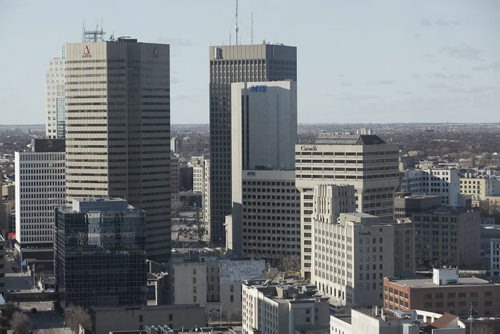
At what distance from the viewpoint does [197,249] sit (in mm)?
121062

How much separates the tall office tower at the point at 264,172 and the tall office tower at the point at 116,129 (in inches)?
310

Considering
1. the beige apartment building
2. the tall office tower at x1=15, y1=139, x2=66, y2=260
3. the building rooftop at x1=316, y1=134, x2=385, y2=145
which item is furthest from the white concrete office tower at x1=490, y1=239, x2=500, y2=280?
the beige apartment building

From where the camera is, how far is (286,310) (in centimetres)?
7238

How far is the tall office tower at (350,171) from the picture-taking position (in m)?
100

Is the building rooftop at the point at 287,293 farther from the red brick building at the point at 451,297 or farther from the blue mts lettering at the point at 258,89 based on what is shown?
the blue mts lettering at the point at 258,89

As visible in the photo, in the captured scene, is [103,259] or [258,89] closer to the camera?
[103,259]

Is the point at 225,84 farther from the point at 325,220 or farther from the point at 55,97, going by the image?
the point at 325,220

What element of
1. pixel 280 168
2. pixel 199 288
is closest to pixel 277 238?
pixel 280 168

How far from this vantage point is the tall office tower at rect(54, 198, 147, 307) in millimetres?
84125

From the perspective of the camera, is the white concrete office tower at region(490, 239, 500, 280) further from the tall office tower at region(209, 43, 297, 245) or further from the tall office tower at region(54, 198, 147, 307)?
the tall office tower at region(209, 43, 297, 245)

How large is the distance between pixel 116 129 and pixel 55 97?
153 ft

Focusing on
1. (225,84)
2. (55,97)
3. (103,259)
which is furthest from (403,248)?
(55,97)

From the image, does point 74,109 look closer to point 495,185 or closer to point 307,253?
point 307,253

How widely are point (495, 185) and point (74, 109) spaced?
59.9 metres
